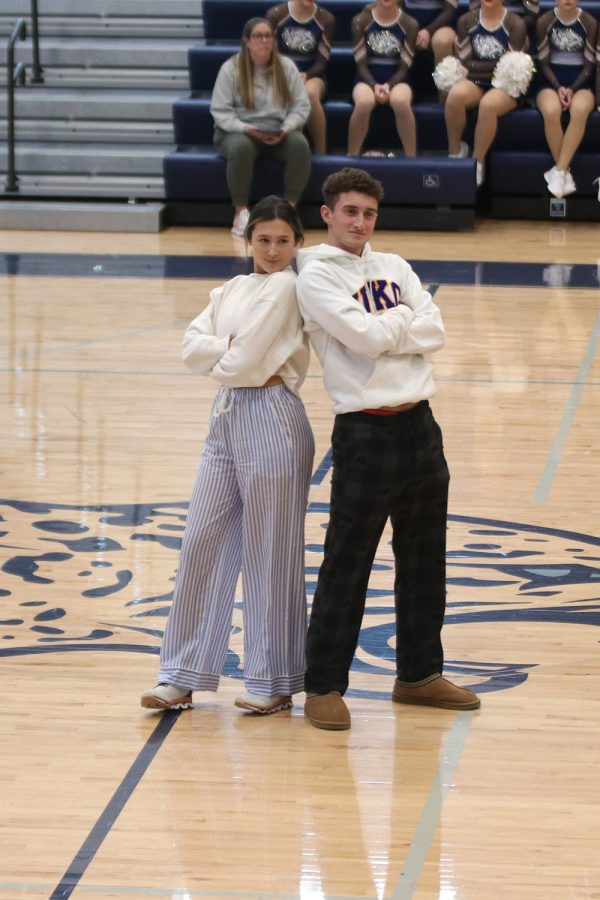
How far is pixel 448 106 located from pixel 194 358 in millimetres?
7866

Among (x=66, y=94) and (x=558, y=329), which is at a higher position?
(x=66, y=94)

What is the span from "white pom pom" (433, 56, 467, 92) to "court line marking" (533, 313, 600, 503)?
11.0 feet

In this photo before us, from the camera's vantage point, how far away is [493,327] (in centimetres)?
825

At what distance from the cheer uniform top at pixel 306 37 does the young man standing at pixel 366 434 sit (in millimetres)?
8033

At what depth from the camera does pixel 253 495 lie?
3.68 metres

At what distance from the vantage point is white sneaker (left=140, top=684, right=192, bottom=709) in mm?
3766

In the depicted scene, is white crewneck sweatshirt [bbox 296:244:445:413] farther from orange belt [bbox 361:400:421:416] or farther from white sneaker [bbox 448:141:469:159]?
white sneaker [bbox 448:141:469:159]

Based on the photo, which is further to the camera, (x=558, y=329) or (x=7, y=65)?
(x=7, y=65)

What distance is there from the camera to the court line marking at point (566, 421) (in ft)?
18.7

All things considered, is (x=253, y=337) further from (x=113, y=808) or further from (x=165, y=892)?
(x=165, y=892)

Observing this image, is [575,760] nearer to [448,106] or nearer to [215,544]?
[215,544]

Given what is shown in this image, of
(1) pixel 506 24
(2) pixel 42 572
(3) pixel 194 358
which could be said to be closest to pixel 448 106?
(1) pixel 506 24

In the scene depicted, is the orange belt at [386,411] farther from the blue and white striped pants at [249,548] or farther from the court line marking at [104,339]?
the court line marking at [104,339]

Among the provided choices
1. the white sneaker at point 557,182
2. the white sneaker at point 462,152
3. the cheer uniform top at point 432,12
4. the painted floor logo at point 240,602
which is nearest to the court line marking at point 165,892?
the painted floor logo at point 240,602
